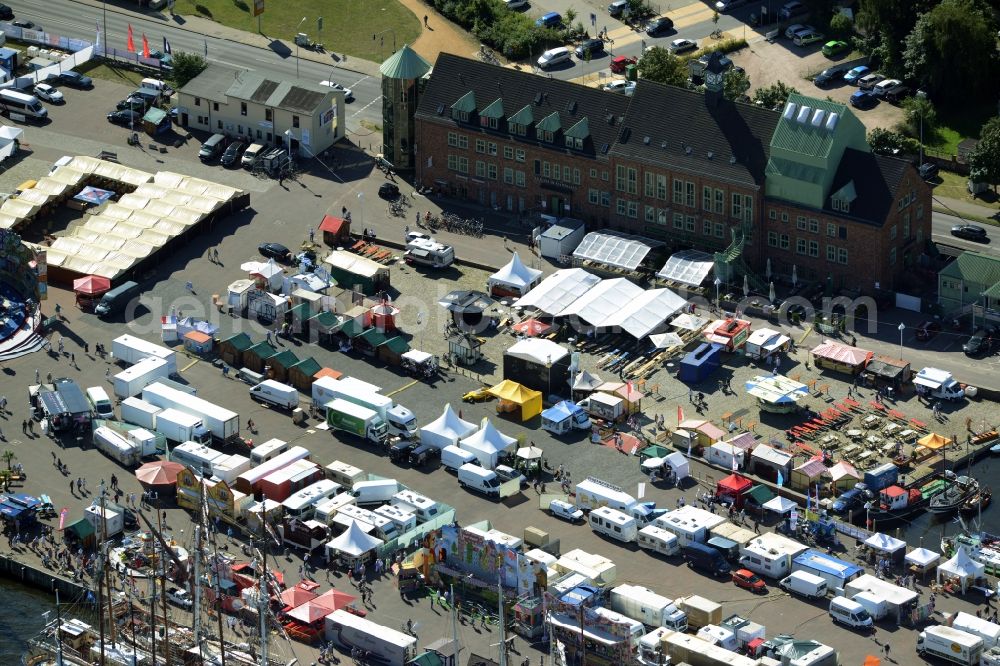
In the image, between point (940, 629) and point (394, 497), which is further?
point (394, 497)

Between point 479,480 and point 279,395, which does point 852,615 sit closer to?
point 479,480

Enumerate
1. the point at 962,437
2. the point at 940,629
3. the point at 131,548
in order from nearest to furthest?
the point at 940,629
the point at 131,548
the point at 962,437

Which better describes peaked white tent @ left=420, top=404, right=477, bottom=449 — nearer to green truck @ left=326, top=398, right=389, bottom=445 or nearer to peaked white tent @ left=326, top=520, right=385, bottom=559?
green truck @ left=326, top=398, right=389, bottom=445

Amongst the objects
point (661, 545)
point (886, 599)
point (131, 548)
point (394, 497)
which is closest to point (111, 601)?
point (131, 548)

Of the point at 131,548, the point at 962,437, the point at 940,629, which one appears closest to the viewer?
the point at 940,629

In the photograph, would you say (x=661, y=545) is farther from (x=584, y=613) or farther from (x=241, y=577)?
(x=241, y=577)

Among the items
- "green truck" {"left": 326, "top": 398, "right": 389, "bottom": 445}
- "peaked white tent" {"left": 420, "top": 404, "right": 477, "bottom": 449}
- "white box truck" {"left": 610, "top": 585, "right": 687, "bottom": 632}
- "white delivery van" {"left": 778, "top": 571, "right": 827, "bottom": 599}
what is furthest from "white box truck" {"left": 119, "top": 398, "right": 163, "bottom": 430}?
"white delivery van" {"left": 778, "top": 571, "right": 827, "bottom": 599}
